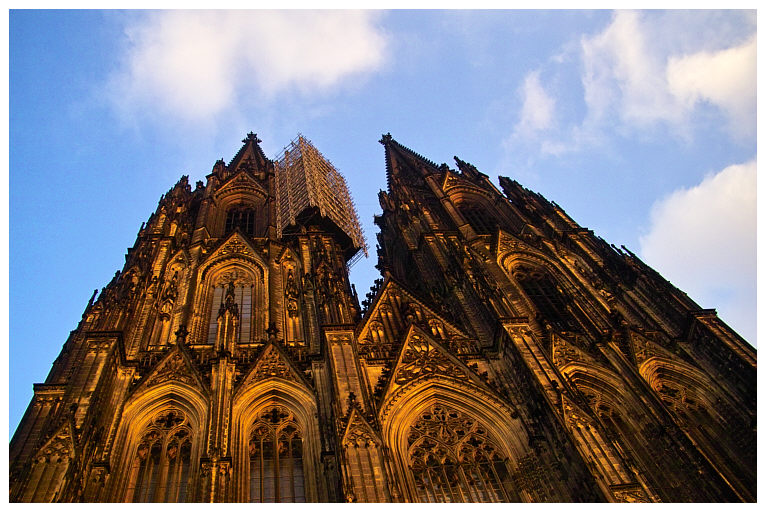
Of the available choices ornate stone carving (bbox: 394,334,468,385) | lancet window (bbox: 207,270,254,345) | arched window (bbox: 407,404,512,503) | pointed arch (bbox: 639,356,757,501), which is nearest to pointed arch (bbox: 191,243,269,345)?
lancet window (bbox: 207,270,254,345)

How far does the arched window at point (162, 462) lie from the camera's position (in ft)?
51.7

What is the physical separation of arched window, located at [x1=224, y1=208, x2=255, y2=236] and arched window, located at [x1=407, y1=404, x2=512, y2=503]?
54.4 feet

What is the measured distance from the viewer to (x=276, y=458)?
16.8 meters

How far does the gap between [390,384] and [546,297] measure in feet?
30.1

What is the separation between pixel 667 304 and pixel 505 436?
8954mm

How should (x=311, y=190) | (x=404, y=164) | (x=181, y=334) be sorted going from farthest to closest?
(x=404, y=164) → (x=311, y=190) → (x=181, y=334)

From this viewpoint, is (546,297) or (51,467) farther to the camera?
(546,297)

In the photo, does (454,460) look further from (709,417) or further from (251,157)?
(251,157)

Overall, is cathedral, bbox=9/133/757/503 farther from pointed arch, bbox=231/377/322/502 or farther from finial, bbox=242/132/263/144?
finial, bbox=242/132/263/144

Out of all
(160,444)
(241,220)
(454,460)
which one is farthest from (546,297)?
(241,220)

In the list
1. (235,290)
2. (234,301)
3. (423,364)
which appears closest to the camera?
(423,364)

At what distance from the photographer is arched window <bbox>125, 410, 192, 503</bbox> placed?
15766mm

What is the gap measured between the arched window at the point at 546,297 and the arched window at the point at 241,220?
12.1 metres

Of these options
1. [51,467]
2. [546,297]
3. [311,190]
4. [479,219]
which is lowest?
[51,467]
